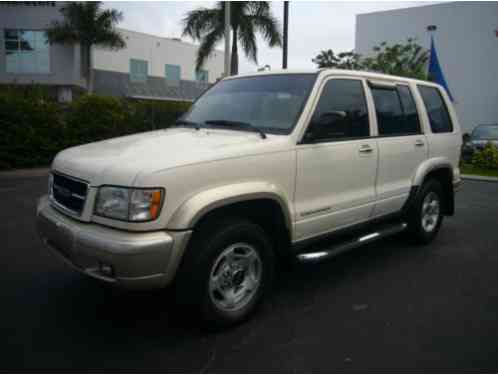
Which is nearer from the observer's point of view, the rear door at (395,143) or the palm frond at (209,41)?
the rear door at (395,143)

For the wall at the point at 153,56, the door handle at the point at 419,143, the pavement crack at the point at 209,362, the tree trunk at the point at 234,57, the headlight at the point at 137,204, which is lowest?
the pavement crack at the point at 209,362

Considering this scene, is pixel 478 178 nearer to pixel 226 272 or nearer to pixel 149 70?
pixel 226 272

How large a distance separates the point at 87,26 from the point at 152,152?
31.2 meters

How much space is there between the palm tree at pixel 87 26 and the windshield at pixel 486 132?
26.1m

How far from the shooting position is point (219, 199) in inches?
114

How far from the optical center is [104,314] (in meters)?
3.43

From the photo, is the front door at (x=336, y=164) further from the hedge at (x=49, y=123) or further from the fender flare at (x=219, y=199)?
the hedge at (x=49, y=123)

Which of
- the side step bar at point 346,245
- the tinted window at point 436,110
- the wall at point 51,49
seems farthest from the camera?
the wall at point 51,49

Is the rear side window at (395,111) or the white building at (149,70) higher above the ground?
the white building at (149,70)

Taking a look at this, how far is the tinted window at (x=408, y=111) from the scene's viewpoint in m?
4.81

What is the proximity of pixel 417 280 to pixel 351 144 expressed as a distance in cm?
161

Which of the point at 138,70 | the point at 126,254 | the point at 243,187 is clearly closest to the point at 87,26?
the point at 138,70

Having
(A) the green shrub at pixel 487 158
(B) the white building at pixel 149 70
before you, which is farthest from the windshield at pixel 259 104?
(B) the white building at pixel 149 70

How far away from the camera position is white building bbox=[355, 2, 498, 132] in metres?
23.7
